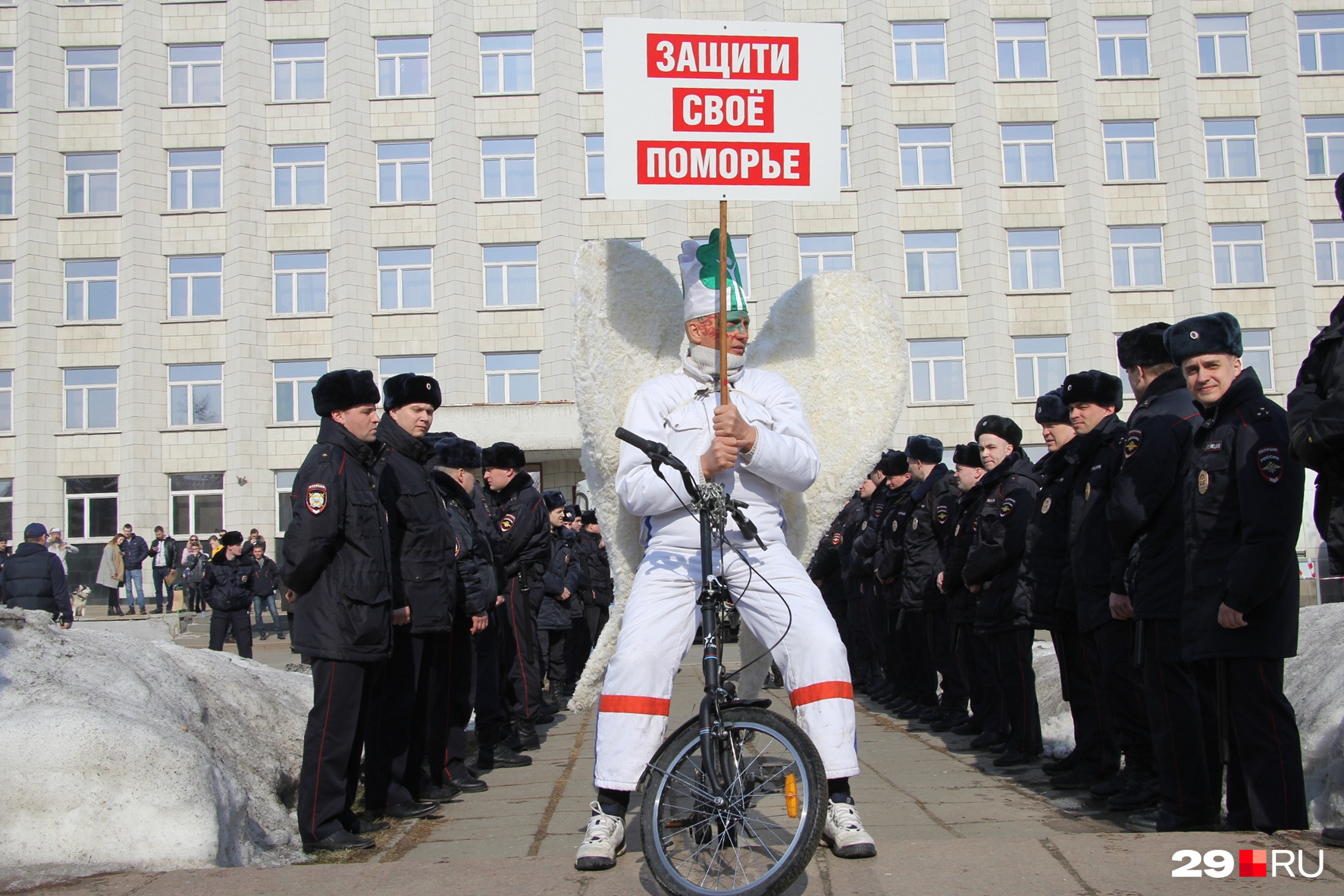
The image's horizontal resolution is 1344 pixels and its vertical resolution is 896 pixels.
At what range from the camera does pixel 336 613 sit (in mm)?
5039

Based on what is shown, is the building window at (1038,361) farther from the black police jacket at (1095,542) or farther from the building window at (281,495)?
the black police jacket at (1095,542)

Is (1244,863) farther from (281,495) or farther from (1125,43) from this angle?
(1125,43)

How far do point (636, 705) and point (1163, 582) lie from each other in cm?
249

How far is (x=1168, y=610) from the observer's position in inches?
198

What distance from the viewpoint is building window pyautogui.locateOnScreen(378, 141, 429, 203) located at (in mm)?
30781

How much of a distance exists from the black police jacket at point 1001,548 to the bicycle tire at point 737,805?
3.97 metres

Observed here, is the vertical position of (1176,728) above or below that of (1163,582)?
below

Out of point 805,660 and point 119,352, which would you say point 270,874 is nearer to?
point 805,660

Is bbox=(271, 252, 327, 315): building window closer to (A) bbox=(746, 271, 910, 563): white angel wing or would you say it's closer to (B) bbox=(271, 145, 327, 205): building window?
(B) bbox=(271, 145, 327, 205): building window

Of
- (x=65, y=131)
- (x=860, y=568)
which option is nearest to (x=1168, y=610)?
(x=860, y=568)

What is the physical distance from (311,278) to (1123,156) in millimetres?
21017

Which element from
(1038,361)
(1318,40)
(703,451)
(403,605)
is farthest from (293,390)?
(703,451)

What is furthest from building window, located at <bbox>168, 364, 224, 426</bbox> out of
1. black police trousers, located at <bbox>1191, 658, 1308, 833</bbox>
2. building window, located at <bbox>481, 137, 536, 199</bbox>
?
black police trousers, located at <bbox>1191, 658, 1308, 833</bbox>

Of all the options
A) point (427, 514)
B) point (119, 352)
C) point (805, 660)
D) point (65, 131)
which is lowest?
point (805, 660)
